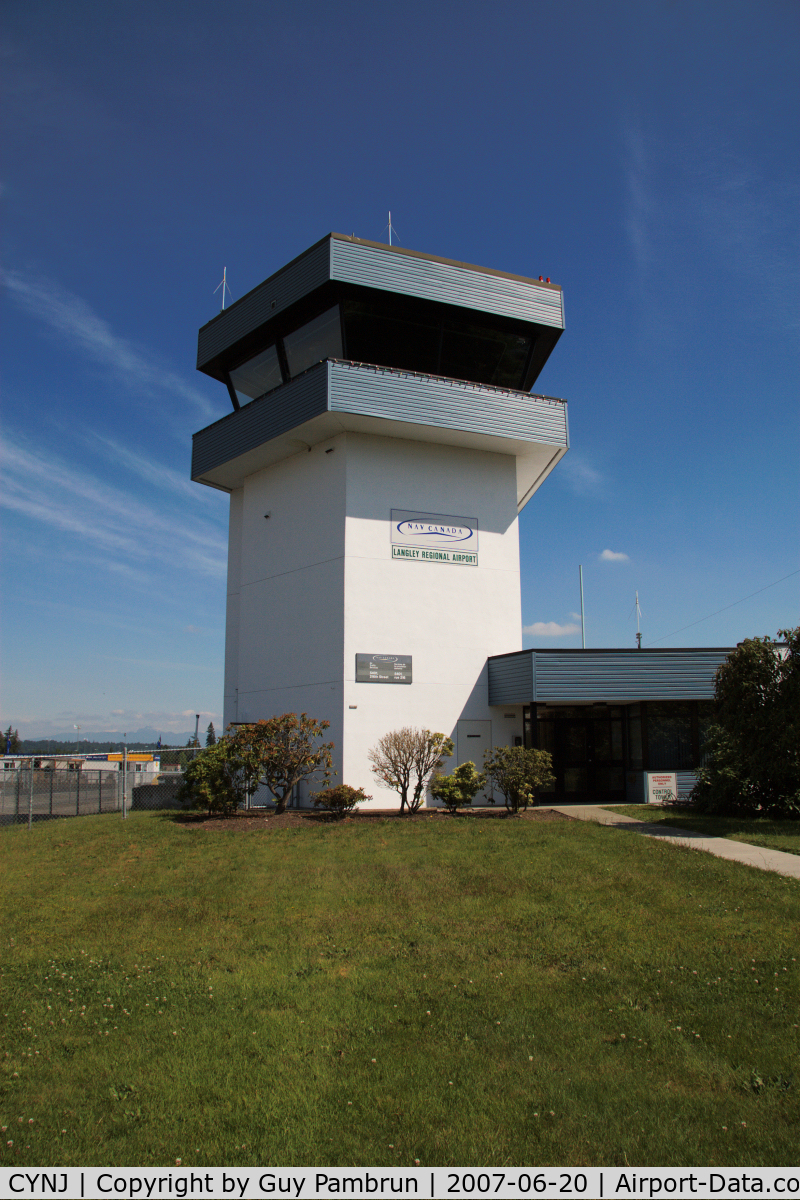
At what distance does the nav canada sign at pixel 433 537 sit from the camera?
23562 mm

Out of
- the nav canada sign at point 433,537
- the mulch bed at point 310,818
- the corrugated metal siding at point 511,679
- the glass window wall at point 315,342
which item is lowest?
the mulch bed at point 310,818

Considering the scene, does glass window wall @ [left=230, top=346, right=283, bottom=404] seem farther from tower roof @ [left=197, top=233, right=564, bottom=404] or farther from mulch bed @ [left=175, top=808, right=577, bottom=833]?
mulch bed @ [left=175, top=808, right=577, bottom=833]

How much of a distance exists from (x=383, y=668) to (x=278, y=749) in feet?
16.8

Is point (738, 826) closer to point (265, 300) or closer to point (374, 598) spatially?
point (374, 598)

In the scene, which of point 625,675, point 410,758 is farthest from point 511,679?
point 410,758

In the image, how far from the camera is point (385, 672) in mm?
22672

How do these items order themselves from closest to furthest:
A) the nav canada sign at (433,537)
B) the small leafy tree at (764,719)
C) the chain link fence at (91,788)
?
the small leafy tree at (764,719), the chain link fence at (91,788), the nav canada sign at (433,537)

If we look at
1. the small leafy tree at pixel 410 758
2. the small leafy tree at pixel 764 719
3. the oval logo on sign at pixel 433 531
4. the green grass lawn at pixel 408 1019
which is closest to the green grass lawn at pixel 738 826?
the small leafy tree at pixel 764 719

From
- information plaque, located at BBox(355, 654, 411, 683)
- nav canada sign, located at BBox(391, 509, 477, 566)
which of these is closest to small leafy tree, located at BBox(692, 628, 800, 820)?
information plaque, located at BBox(355, 654, 411, 683)

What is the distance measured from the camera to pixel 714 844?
13.1m

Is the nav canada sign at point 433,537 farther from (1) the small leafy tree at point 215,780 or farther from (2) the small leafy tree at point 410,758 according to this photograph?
(1) the small leafy tree at point 215,780

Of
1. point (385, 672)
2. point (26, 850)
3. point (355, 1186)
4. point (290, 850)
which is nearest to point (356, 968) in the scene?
point (355, 1186)

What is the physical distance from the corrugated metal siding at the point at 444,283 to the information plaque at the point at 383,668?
11.3 metres

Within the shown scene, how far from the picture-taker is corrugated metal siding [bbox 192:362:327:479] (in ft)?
74.2
